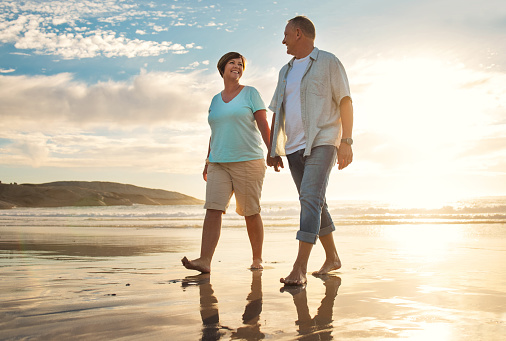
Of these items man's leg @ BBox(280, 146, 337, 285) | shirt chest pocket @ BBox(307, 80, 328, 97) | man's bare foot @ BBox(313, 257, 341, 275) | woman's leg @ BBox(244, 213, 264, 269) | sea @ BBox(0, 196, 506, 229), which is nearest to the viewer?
man's leg @ BBox(280, 146, 337, 285)

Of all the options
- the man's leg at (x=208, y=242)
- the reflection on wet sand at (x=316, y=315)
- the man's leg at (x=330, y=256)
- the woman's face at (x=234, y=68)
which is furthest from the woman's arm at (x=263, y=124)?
the reflection on wet sand at (x=316, y=315)

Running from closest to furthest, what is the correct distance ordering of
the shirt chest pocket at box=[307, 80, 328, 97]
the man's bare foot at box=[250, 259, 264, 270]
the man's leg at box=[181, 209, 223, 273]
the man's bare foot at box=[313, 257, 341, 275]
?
the shirt chest pocket at box=[307, 80, 328, 97]
the man's bare foot at box=[313, 257, 341, 275]
the man's leg at box=[181, 209, 223, 273]
the man's bare foot at box=[250, 259, 264, 270]

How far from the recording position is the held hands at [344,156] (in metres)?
3.25

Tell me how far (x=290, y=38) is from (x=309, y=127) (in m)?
0.78

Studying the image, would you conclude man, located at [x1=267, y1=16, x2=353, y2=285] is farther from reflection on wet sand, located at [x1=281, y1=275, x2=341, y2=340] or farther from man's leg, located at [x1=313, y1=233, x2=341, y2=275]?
reflection on wet sand, located at [x1=281, y1=275, x2=341, y2=340]

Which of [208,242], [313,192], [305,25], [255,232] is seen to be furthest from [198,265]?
[305,25]

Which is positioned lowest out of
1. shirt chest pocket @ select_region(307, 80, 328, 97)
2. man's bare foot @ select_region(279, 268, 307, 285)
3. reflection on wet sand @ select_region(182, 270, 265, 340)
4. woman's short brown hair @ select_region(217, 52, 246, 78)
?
reflection on wet sand @ select_region(182, 270, 265, 340)

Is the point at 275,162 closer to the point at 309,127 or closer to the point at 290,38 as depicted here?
the point at 309,127

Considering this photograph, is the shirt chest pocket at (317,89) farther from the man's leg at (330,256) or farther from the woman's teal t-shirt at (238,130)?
the man's leg at (330,256)

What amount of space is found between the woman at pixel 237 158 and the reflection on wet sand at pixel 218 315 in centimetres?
82

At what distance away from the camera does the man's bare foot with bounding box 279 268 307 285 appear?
2992 millimetres

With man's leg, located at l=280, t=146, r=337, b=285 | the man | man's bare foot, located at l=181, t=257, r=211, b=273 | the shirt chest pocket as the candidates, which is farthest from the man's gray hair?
man's bare foot, located at l=181, t=257, r=211, b=273

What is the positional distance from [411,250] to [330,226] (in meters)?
2.14

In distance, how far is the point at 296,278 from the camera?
301cm
